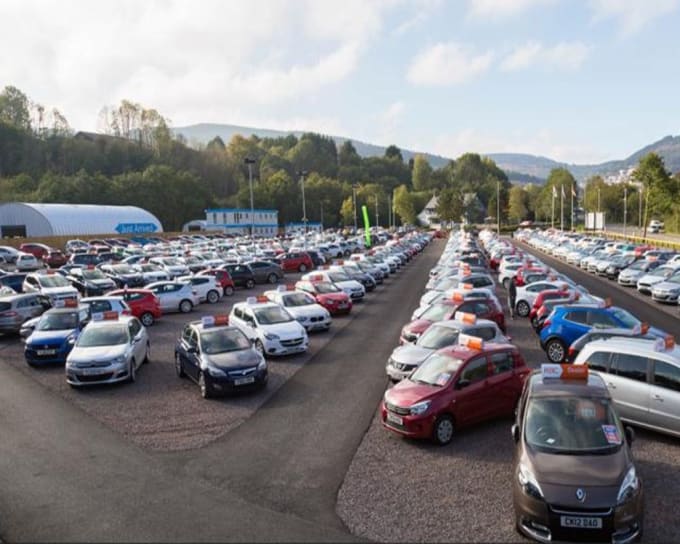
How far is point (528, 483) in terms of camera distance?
24.9ft

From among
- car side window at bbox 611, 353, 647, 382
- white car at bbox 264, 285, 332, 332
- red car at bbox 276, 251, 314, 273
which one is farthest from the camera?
red car at bbox 276, 251, 314, 273

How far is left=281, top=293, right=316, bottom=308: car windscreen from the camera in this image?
73.1ft

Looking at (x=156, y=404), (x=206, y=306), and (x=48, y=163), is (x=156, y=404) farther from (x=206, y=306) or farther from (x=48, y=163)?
(x=48, y=163)

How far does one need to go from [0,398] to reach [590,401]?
1281 cm

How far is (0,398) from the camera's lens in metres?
14.5

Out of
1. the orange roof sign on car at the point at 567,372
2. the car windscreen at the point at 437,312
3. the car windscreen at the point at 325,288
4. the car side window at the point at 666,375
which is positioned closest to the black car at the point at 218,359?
the car windscreen at the point at 437,312

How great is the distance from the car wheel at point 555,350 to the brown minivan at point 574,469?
7.48m

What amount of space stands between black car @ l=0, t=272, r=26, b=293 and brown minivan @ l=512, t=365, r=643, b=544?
90.9 feet

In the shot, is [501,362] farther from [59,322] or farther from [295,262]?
[295,262]

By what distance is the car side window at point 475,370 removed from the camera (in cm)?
1145

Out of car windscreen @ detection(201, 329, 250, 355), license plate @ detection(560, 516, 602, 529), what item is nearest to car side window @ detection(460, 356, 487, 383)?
license plate @ detection(560, 516, 602, 529)

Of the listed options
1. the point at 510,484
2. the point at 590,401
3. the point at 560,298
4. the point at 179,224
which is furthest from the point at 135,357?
the point at 179,224

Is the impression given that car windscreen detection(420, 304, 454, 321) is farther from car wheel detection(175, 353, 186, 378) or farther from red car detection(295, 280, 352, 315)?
car wheel detection(175, 353, 186, 378)

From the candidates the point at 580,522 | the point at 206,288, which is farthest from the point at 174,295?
the point at 580,522
